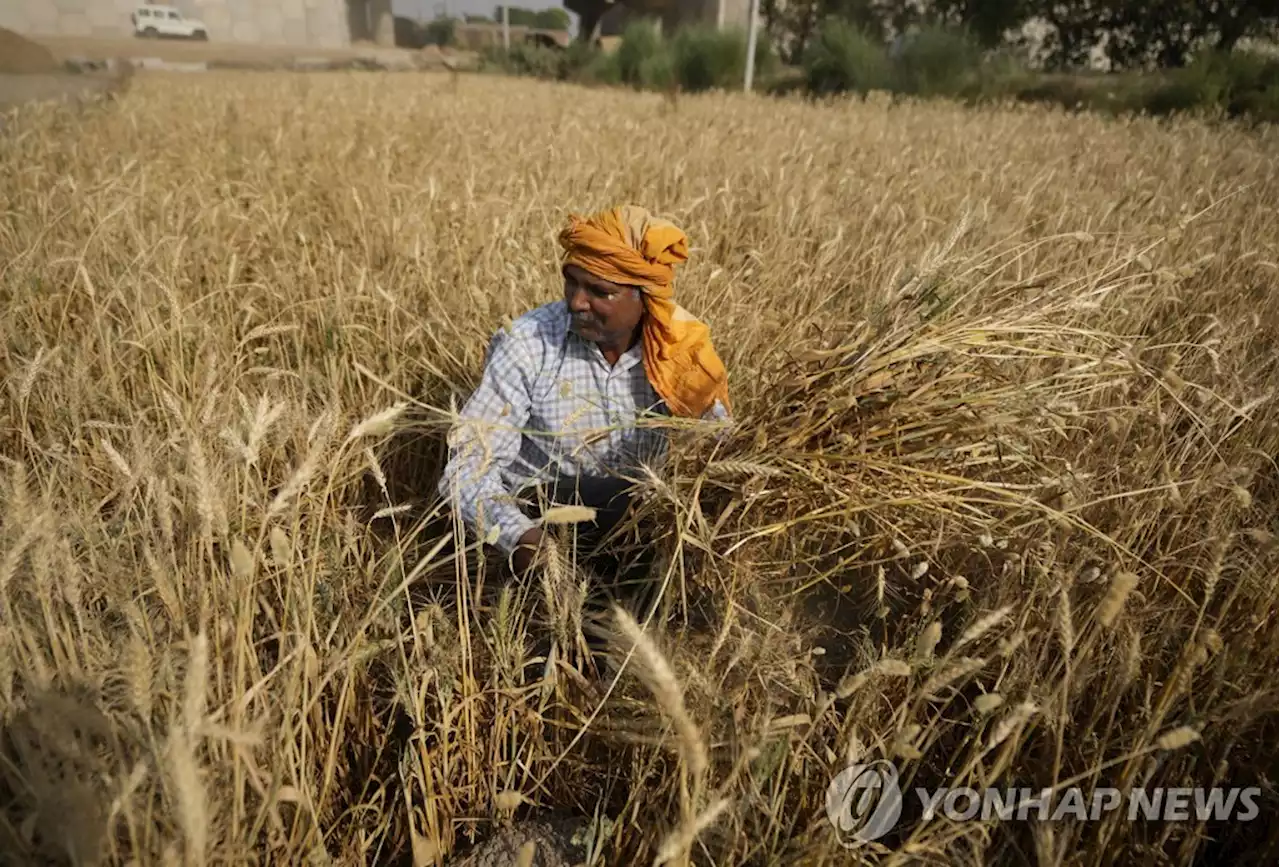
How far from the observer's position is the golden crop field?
85 centimetres

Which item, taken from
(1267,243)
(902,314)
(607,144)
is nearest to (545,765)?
(902,314)

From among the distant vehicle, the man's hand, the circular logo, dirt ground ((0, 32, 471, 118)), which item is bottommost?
the circular logo

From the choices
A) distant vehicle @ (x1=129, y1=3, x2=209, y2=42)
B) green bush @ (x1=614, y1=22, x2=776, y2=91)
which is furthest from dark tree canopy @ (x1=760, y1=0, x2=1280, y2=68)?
distant vehicle @ (x1=129, y1=3, x2=209, y2=42)

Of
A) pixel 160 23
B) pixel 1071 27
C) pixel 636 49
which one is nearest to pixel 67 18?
pixel 160 23

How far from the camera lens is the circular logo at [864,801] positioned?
3.04 ft

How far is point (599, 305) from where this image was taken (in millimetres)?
1520

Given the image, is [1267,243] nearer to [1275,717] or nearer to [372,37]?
[1275,717]

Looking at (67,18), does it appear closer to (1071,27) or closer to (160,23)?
(160,23)

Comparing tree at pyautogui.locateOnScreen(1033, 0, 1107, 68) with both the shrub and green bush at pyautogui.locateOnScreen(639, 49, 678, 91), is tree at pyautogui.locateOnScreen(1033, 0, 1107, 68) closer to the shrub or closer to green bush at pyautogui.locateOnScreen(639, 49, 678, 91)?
the shrub

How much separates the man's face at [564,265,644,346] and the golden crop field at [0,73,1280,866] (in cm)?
35

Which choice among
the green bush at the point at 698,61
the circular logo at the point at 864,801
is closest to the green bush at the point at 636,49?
the green bush at the point at 698,61

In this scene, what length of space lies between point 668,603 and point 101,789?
2.44 ft

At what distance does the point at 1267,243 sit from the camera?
2.82 meters

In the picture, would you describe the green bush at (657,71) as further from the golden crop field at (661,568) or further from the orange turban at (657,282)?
the orange turban at (657,282)
